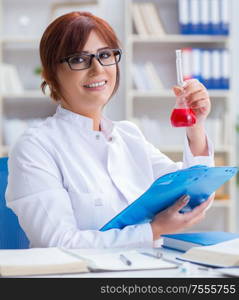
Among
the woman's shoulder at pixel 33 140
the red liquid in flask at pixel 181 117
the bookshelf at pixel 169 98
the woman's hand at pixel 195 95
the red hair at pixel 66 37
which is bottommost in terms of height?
the bookshelf at pixel 169 98

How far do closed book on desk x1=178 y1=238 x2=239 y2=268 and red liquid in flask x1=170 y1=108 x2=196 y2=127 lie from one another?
21.0 inches

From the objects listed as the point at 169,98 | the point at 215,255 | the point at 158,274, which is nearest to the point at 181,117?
the point at 215,255

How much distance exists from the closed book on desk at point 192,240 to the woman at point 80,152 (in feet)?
0.22

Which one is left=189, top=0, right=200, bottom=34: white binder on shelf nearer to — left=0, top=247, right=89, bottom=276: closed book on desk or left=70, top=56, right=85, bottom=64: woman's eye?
left=70, top=56, right=85, bottom=64: woman's eye

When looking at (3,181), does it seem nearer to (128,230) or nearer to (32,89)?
(128,230)

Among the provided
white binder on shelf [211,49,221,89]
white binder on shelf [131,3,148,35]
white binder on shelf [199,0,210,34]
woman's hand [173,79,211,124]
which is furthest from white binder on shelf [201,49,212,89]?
woman's hand [173,79,211,124]

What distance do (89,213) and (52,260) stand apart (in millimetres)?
574

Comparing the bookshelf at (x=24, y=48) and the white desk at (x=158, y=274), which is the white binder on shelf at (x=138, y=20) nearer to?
the bookshelf at (x=24, y=48)

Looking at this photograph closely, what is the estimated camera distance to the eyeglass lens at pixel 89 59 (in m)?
1.87

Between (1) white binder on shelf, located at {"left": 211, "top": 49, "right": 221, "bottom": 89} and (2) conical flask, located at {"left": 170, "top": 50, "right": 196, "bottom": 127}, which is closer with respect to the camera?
(2) conical flask, located at {"left": 170, "top": 50, "right": 196, "bottom": 127}

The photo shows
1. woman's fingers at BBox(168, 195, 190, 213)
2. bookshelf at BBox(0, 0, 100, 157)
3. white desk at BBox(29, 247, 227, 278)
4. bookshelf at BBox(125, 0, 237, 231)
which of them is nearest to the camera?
white desk at BBox(29, 247, 227, 278)

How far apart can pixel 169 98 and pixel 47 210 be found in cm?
366

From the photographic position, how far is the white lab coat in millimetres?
1615

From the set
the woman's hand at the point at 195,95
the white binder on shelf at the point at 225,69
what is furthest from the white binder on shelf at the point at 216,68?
the woman's hand at the point at 195,95
